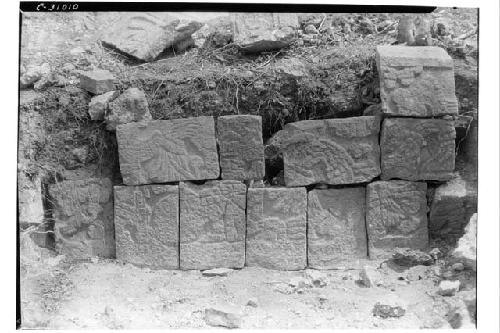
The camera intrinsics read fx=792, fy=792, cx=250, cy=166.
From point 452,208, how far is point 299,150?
1373 mm

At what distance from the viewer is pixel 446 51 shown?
668 centimetres

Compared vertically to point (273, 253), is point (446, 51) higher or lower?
higher

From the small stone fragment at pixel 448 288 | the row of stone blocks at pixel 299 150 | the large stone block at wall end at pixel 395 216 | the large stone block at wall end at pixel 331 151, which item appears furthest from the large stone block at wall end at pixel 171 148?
the small stone fragment at pixel 448 288

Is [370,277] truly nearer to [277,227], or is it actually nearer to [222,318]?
[277,227]

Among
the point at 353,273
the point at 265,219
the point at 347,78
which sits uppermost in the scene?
the point at 347,78

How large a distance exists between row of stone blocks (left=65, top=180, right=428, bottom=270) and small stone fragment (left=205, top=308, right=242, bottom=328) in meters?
0.66

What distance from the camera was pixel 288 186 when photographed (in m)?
6.66

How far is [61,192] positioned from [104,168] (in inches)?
16.4

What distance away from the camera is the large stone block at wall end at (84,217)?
6.74 m

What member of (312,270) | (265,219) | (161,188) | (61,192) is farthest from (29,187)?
(312,270)

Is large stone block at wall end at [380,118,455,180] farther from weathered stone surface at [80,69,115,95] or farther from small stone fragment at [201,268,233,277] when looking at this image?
weathered stone surface at [80,69,115,95]

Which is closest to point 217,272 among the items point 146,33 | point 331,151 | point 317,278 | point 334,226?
point 317,278

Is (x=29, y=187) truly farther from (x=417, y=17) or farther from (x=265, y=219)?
(x=417, y=17)

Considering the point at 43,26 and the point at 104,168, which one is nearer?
the point at 43,26
